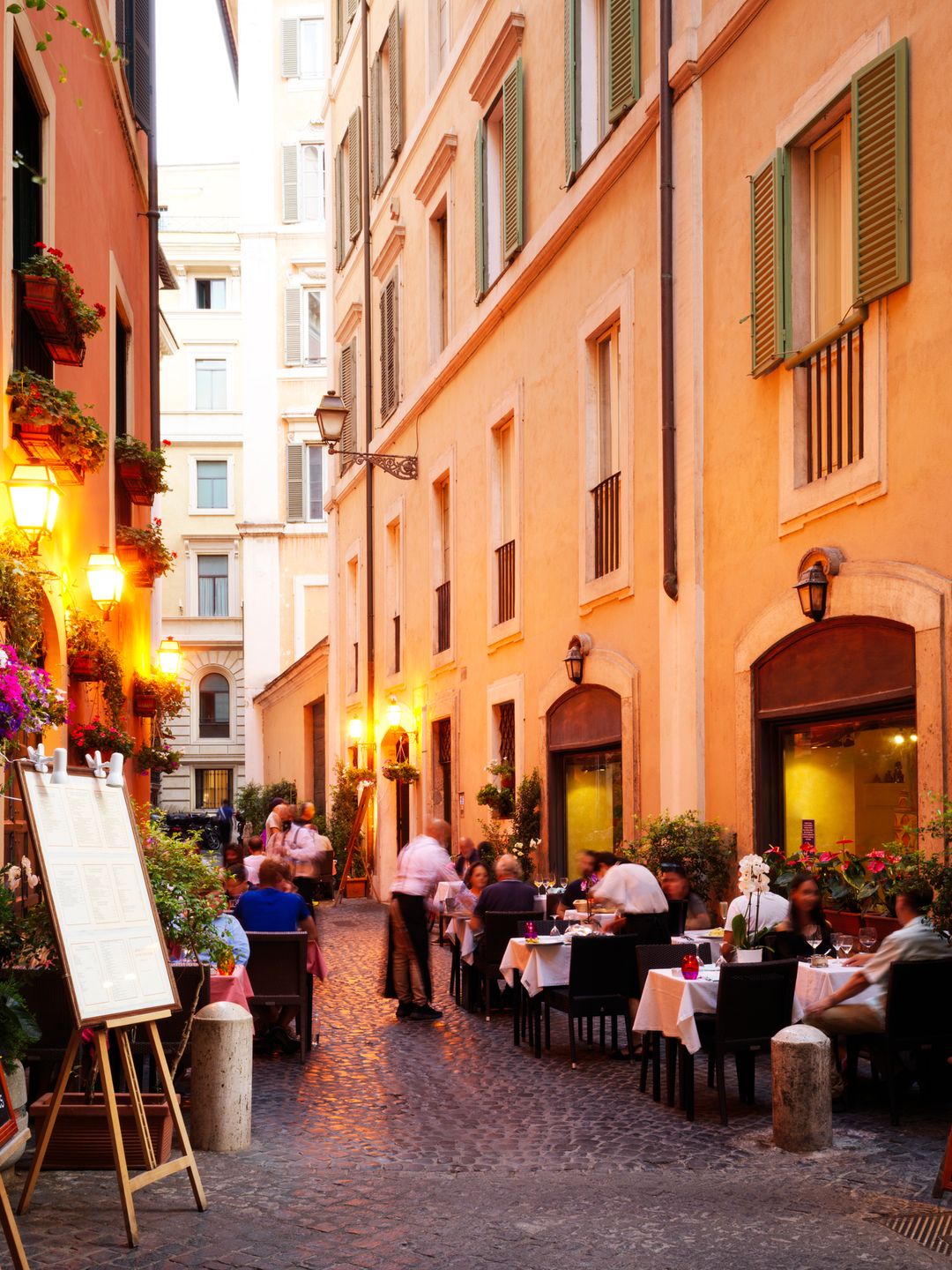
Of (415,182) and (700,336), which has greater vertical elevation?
(415,182)

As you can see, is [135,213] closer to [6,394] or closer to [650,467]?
[650,467]

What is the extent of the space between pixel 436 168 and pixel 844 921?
13.9 meters

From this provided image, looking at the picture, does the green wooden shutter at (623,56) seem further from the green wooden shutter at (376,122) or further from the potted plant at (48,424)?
the green wooden shutter at (376,122)

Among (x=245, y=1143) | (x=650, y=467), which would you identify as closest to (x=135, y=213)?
(x=650, y=467)

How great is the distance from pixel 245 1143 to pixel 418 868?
4.54m

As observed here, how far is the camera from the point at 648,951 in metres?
8.88

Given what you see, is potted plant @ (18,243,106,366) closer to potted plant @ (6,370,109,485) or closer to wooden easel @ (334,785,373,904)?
potted plant @ (6,370,109,485)

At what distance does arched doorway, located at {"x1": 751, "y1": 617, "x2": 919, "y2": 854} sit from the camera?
9234 millimetres

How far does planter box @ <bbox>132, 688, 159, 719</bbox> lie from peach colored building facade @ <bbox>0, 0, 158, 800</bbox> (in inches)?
4.5

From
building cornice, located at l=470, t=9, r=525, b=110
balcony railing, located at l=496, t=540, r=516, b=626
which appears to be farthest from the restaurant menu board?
building cornice, located at l=470, t=9, r=525, b=110

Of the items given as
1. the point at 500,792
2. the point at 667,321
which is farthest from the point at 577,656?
the point at 667,321

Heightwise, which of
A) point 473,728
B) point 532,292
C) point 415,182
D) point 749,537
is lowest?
point 473,728

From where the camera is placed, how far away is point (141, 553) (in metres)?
13.5

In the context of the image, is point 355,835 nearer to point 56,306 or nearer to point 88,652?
point 88,652
